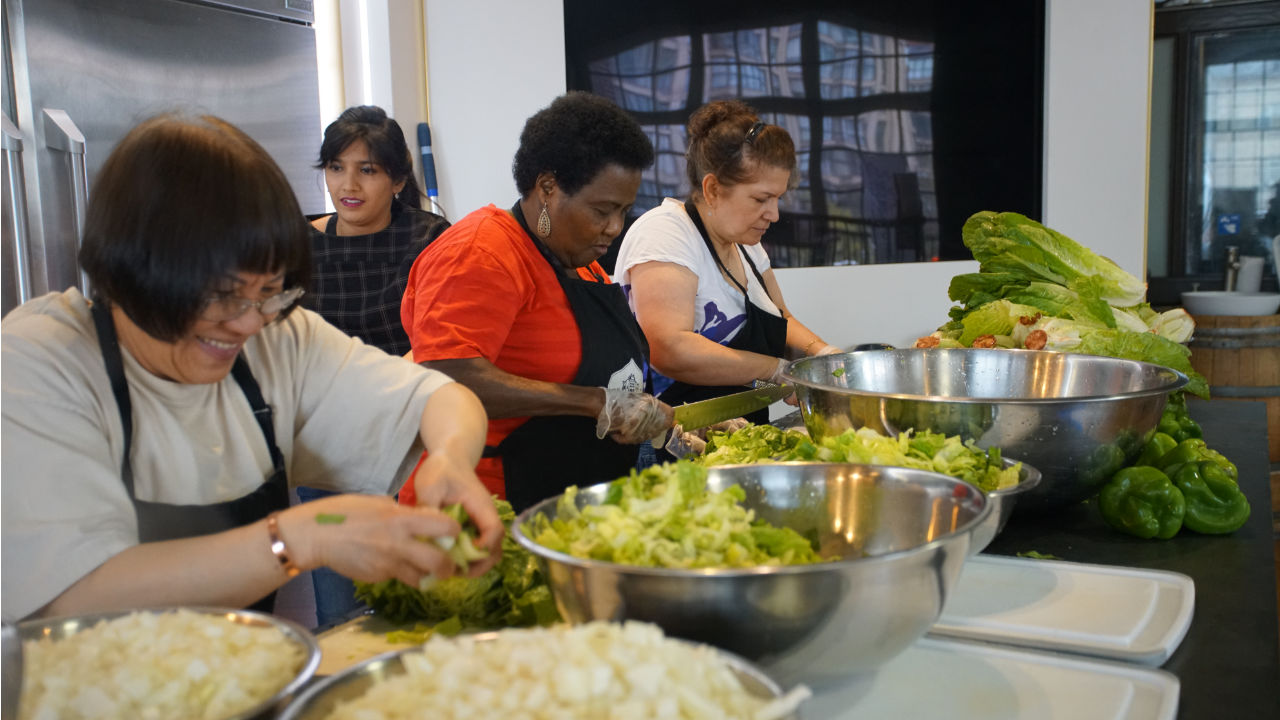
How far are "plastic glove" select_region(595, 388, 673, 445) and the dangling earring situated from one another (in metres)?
0.43

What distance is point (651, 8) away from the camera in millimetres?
5164

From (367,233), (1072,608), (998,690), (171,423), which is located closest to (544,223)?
A: (171,423)

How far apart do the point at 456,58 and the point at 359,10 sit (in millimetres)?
525

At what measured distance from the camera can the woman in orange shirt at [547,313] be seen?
2.27 m

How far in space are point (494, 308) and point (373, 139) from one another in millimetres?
1627

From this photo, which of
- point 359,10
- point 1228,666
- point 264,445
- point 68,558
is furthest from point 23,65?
point 1228,666

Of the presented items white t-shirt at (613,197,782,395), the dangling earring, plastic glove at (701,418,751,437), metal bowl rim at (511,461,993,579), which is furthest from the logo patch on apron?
metal bowl rim at (511,461,993,579)

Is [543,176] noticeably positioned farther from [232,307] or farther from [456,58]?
[456,58]

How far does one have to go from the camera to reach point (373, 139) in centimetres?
361

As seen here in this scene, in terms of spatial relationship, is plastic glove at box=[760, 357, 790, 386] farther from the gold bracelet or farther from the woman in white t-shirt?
the gold bracelet

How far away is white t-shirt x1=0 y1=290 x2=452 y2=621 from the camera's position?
1250mm

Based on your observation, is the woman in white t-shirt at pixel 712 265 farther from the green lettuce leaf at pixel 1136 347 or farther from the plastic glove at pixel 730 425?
the green lettuce leaf at pixel 1136 347

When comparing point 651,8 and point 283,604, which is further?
point 651,8

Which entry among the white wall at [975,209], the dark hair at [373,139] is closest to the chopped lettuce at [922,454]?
the dark hair at [373,139]
